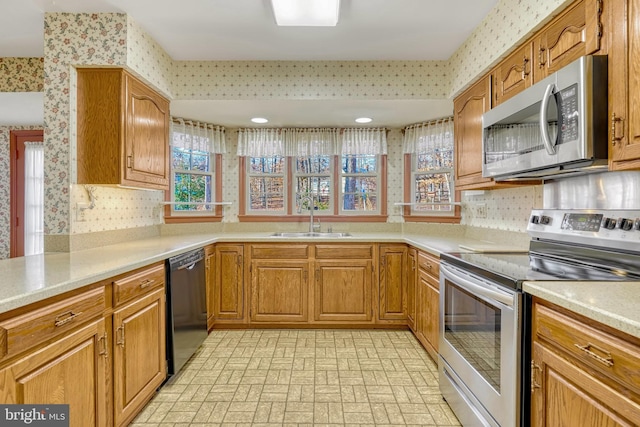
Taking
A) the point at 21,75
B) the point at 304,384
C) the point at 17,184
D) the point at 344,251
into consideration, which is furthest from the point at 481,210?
the point at 17,184

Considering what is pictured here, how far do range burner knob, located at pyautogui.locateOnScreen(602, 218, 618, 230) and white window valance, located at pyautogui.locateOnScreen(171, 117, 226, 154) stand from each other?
11.2ft

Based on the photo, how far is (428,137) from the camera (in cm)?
371

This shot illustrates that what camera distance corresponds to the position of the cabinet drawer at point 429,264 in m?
2.50

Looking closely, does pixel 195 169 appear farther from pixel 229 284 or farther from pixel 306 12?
pixel 306 12

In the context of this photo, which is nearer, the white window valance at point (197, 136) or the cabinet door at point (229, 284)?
the cabinet door at point (229, 284)

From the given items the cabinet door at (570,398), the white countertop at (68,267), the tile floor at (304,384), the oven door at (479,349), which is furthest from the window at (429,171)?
the cabinet door at (570,398)

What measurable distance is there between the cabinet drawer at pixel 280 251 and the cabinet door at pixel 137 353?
1152 millimetres

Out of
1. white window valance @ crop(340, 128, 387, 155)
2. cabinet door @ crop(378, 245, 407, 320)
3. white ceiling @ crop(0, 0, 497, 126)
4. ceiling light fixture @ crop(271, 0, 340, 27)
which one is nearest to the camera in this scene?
ceiling light fixture @ crop(271, 0, 340, 27)

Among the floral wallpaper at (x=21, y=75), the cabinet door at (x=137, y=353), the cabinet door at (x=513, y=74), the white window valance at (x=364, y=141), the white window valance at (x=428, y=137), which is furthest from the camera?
the white window valance at (x=364, y=141)

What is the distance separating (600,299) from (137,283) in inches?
80.2

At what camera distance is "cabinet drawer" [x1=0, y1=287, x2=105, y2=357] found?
1133 mm

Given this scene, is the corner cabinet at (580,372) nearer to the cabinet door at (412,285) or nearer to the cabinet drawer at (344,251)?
the cabinet door at (412,285)

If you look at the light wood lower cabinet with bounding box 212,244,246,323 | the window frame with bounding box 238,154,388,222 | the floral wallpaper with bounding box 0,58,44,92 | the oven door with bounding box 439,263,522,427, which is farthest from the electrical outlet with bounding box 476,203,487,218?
the floral wallpaper with bounding box 0,58,44,92

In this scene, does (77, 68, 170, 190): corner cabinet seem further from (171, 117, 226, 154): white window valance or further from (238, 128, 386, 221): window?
(238, 128, 386, 221): window
